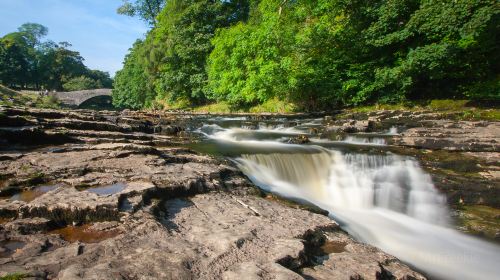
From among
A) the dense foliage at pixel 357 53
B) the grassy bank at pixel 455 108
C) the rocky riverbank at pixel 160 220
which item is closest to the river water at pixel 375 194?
the rocky riverbank at pixel 160 220

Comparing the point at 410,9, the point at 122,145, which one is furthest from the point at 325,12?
the point at 122,145

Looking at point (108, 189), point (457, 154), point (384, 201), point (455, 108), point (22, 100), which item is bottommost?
point (384, 201)

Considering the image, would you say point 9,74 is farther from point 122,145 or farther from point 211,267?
point 211,267

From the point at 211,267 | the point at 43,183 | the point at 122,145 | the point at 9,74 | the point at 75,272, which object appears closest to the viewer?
the point at 75,272

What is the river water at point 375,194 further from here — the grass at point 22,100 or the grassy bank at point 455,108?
the grass at point 22,100

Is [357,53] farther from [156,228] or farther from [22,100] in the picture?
→ [22,100]

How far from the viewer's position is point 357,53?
1981cm

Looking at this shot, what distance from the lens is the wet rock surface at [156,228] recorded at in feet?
9.74

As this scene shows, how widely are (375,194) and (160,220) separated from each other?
5.64 m

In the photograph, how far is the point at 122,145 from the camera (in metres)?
6.96

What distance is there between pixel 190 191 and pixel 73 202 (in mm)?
1677

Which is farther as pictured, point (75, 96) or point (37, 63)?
point (37, 63)

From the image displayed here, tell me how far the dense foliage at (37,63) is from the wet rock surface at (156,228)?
7217 cm

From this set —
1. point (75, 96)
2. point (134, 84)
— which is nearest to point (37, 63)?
point (75, 96)
